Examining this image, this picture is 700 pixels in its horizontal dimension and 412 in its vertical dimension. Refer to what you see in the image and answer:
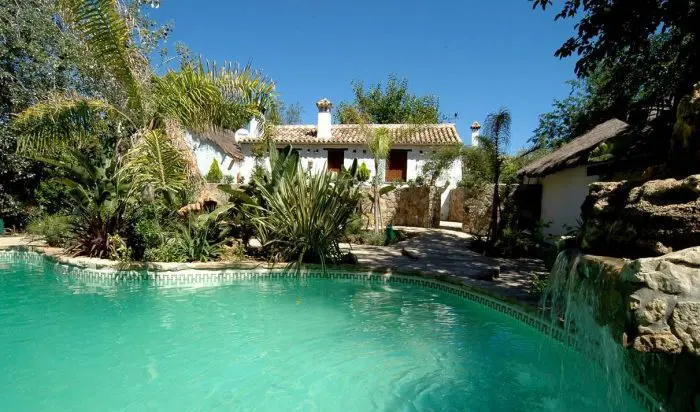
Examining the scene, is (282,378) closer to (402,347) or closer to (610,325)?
(402,347)

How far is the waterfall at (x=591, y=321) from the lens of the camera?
9.78ft

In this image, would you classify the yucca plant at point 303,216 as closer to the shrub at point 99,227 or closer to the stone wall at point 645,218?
the shrub at point 99,227

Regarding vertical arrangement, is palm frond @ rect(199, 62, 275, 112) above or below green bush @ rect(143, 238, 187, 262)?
above

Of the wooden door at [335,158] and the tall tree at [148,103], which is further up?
the wooden door at [335,158]

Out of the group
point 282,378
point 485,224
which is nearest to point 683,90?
point 282,378

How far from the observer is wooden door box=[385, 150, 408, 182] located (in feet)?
77.3

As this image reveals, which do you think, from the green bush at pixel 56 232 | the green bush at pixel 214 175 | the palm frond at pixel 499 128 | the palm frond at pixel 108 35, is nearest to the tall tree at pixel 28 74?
the green bush at pixel 56 232

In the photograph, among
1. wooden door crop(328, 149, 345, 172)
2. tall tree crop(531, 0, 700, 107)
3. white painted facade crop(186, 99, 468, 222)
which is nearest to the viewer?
tall tree crop(531, 0, 700, 107)

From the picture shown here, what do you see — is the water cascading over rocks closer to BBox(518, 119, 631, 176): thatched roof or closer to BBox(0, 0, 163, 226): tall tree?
BBox(518, 119, 631, 176): thatched roof

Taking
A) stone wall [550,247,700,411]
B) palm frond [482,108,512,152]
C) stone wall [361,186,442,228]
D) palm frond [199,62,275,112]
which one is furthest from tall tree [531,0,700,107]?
stone wall [361,186,442,228]

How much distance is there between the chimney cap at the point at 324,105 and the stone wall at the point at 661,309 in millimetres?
21631

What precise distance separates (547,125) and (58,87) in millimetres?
26191

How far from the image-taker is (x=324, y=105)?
23.5 metres

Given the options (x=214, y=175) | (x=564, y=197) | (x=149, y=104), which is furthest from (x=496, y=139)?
(x=214, y=175)
